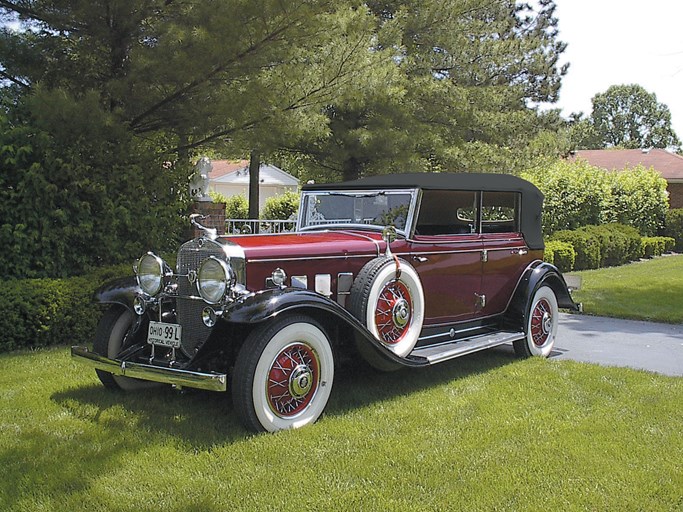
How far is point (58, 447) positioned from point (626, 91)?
74.4m

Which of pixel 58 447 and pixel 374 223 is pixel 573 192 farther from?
pixel 58 447

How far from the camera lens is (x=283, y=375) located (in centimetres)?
407

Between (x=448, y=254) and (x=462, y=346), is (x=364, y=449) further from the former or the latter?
(x=448, y=254)

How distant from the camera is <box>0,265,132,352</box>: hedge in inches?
239

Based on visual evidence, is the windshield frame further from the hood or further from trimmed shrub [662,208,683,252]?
trimmed shrub [662,208,683,252]

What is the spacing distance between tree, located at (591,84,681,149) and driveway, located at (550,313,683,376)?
2504 inches

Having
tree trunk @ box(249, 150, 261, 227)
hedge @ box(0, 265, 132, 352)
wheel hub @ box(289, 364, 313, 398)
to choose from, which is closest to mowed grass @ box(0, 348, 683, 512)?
wheel hub @ box(289, 364, 313, 398)

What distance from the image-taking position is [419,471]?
346 cm

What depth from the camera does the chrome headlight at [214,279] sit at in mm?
4105

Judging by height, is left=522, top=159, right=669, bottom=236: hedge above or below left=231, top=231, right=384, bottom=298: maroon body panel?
above

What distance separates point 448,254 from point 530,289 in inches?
44.6

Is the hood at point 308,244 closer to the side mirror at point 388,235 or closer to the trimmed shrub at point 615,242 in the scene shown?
the side mirror at point 388,235

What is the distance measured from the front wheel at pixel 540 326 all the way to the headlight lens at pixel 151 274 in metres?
3.46

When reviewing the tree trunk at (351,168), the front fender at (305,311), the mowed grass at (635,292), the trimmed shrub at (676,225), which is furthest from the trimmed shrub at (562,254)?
the trimmed shrub at (676,225)
